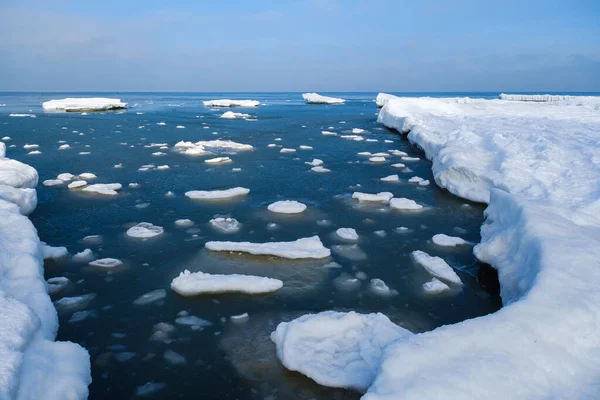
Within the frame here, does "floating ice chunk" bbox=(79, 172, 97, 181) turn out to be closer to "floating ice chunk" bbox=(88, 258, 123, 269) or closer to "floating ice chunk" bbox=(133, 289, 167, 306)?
"floating ice chunk" bbox=(88, 258, 123, 269)

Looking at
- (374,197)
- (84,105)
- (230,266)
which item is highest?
(84,105)

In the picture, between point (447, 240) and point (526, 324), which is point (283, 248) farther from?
point (526, 324)

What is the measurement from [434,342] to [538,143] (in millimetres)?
6162

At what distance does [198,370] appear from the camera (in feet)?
7.73

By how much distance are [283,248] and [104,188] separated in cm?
356

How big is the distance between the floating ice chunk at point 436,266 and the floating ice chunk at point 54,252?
3.47 meters

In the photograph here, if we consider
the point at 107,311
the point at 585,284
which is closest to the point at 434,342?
the point at 585,284

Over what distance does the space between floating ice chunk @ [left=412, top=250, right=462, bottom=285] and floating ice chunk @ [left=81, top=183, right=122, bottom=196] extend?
4522mm

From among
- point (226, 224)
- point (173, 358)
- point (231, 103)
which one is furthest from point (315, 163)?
point (231, 103)

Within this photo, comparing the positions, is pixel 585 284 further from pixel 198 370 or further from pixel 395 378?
pixel 198 370

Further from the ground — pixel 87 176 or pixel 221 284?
pixel 87 176

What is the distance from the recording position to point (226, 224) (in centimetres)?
463

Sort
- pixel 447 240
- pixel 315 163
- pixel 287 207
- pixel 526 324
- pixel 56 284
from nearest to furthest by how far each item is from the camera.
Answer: pixel 526 324 < pixel 56 284 < pixel 447 240 < pixel 287 207 < pixel 315 163

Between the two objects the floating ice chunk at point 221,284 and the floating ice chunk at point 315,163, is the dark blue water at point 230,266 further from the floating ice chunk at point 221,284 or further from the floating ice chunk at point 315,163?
the floating ice chunk at point 315,163
